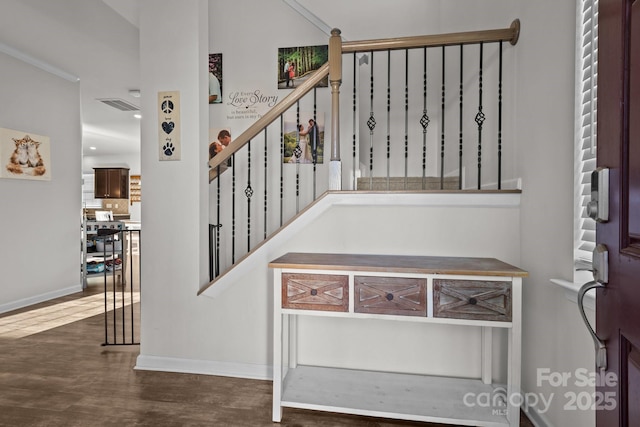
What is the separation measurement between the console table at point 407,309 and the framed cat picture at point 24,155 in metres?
4.11

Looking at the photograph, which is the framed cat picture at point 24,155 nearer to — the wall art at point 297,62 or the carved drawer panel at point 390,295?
the wall art at point 297,62

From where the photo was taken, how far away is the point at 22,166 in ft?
14.1

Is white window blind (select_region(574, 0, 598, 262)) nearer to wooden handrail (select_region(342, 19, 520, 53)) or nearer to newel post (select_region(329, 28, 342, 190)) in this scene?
wooden handrail (select_region(342, 19, 520, 53))

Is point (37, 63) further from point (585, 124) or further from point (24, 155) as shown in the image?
point (585, 124)

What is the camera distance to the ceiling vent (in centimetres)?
580

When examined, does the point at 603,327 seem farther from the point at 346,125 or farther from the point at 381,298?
the point at 346,125

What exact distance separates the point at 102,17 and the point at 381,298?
12.0 ft

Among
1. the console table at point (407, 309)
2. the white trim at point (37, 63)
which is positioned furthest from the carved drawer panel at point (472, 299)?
the white trim at point (37, 63)

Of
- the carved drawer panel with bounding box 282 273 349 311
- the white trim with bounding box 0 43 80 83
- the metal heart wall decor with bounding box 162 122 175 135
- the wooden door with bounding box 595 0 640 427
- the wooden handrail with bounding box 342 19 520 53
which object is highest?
the white trim with bounding box 0 43 80 83

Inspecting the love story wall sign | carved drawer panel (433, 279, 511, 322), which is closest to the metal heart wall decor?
the love story wall sign

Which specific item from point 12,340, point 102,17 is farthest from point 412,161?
point 12,340

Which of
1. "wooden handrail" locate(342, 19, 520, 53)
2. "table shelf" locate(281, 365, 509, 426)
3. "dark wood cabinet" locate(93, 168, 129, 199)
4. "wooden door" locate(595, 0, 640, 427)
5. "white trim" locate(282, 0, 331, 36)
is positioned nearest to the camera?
"wooden door" locate(595, 0, 640, 427)

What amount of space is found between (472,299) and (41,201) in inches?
208

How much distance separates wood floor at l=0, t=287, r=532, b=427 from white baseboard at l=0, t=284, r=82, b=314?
1504 mm
